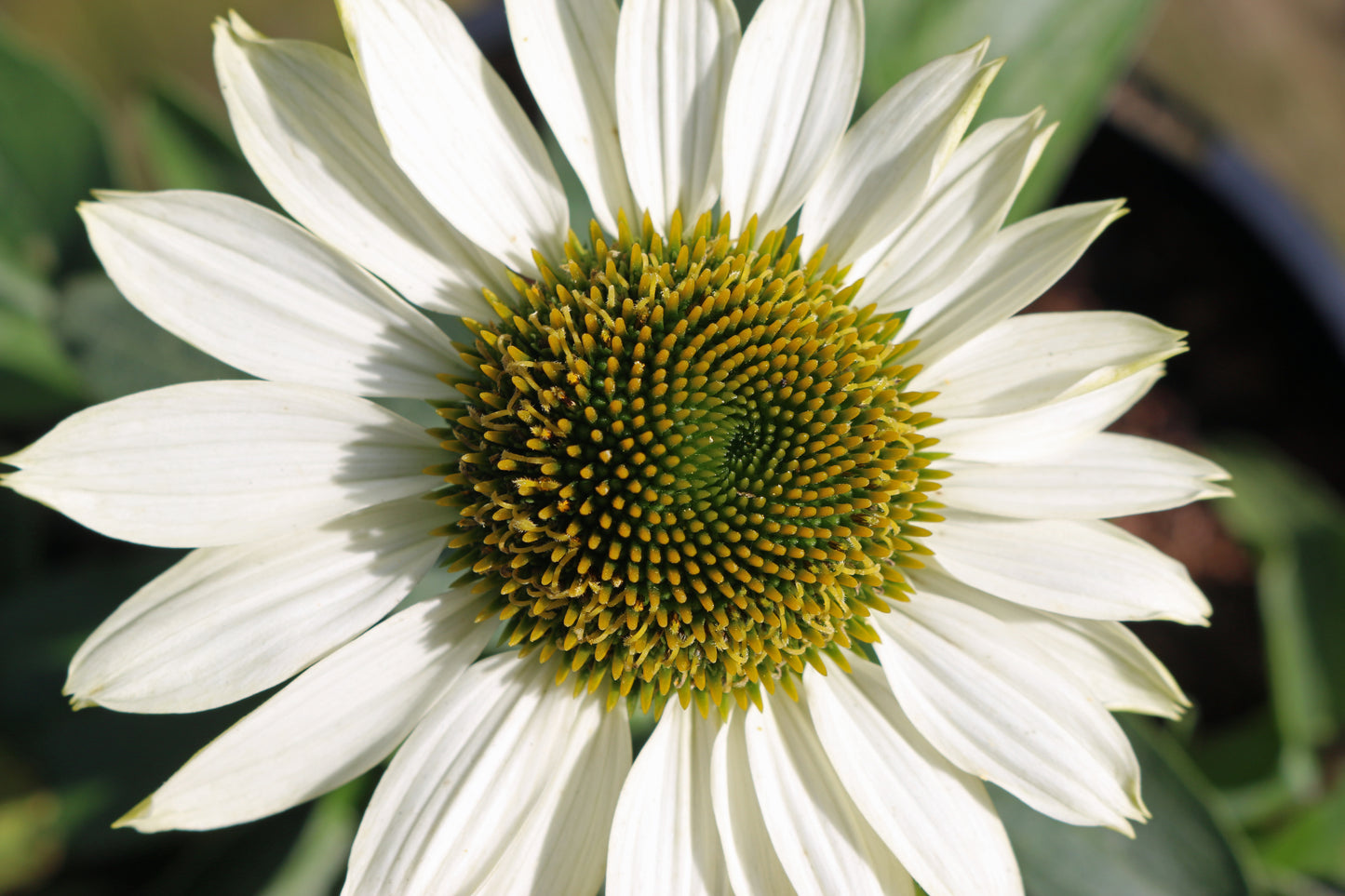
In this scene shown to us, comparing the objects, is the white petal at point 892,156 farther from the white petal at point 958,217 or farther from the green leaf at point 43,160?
the green leaf at point 43,160

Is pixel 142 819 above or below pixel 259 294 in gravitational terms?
below

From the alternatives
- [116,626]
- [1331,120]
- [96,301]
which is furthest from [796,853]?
[1331,120]

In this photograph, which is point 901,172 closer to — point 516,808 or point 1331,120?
point 516,808

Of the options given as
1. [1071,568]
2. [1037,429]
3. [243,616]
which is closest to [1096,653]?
[1071,568]

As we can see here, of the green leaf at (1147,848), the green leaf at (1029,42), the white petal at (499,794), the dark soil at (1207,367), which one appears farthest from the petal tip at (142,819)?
the dark soil at (1207,367)

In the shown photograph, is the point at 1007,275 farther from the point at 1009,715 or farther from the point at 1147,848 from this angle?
the point at 1147,848

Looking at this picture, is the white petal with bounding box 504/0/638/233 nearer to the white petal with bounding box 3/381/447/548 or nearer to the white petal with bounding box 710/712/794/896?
the white petal with bounding box 3/381/447/548

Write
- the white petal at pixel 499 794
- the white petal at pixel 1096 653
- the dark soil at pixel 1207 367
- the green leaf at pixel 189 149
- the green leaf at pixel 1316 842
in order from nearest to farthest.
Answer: the white petal at pixel 499 794 → the white petal at pixel 1096 653 → the green leaf at pixel 189 149 → the green leaf at pixel 1316 842 → the dark soil at pixel 1207 367
